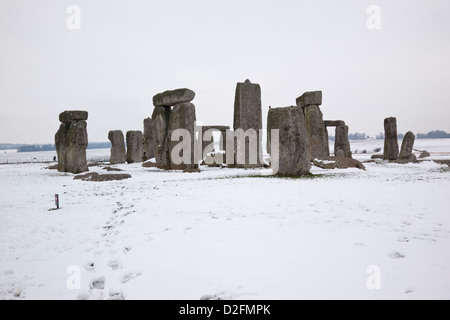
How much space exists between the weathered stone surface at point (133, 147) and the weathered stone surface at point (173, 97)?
307 inches

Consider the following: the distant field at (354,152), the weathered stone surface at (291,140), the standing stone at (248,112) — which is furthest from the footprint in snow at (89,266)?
the distant field at (354,152)

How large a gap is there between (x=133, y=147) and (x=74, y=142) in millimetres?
8767

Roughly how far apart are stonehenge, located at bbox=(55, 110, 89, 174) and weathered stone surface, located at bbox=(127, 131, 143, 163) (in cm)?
818

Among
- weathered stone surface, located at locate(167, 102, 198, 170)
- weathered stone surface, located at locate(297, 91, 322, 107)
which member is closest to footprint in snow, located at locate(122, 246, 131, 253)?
weathered stone surface, located at locate(167, 102, 198, 170)

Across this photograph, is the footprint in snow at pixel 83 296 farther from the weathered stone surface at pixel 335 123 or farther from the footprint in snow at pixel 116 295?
the weathered stone surface at pixel 335 123

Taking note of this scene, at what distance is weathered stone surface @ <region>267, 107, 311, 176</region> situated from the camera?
32.6 feet

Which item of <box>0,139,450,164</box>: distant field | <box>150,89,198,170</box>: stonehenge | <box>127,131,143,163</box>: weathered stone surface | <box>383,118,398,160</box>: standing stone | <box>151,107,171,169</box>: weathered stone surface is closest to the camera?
<box>150,89,198,170</box>: stonehenge

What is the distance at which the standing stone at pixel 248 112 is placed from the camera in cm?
1559

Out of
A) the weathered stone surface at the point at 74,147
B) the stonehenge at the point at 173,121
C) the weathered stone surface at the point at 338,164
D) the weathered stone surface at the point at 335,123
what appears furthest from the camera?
the weathered stone surface at the point at 335,123

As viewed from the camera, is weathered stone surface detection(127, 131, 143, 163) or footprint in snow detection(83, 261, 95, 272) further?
weathered stone surface detection(127, 131, 143, 163)

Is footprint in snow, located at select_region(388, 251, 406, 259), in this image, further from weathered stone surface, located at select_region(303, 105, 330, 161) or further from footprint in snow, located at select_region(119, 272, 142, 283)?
weathered stone surface, located at select_region(303, 105, 330, 161)

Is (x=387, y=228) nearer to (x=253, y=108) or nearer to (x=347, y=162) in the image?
(x=347, y=162)

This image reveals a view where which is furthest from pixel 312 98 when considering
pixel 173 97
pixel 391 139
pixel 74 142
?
pixel 74 142
